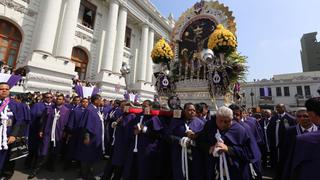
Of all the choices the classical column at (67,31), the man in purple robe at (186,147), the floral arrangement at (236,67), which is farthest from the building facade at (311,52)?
the man in purple robe at (186,147)

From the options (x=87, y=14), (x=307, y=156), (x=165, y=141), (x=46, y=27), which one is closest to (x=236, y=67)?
(x=165, y=141)

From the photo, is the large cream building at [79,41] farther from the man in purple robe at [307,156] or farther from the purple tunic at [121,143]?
the man in purple robe at [307,156]

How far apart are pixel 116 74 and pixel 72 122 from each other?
528 inches

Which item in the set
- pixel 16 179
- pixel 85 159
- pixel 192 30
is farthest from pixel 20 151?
pixel 192 30

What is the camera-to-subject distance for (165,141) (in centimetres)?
369

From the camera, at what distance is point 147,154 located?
344 centimetres

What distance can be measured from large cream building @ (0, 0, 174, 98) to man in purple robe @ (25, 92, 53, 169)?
6798 millimetres

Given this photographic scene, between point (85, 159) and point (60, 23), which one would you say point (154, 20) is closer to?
point (60, 23)

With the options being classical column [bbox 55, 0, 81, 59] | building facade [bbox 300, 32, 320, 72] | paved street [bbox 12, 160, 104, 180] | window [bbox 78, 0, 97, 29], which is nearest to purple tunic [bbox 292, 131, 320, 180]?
paved street [bbox 12, 160, 104, 180]

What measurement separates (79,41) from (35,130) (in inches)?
553

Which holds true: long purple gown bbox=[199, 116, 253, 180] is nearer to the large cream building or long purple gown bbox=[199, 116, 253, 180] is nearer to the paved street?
the paved street

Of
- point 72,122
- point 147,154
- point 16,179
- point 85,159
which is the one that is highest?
point 72,122

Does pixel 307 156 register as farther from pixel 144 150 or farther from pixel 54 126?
pixel 54 126

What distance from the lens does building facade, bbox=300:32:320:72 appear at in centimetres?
6906
